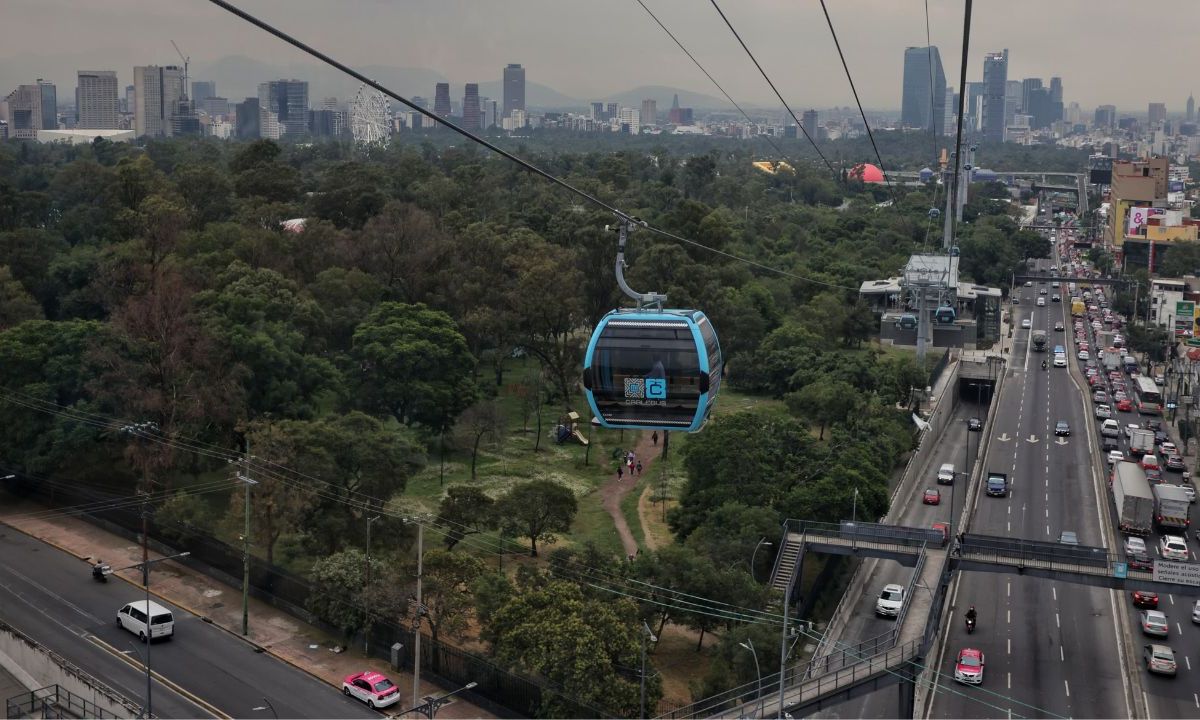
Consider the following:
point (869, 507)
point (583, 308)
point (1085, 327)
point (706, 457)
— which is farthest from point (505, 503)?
point (1085, 327)

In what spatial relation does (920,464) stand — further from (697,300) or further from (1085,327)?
(1085,327)

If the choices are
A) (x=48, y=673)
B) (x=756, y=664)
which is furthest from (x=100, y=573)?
(x=756, y=664)

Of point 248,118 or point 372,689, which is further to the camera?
point 248,118

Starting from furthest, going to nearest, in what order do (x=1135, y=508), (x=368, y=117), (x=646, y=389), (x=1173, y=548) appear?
1. (x=368, y=117)
2. (x=1135, y=508)
3. (x=1173, y=548)
4. (x=646, y=389)

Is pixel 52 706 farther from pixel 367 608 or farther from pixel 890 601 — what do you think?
pixel 890 601

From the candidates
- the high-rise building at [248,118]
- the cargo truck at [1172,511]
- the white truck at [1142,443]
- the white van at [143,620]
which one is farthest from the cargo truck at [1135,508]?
the high-rise building at [248,118]

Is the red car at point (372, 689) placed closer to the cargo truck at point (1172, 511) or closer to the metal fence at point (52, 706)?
the metal fence at point (52, 706)

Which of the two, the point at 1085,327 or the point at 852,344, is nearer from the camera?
the point at 852,344
